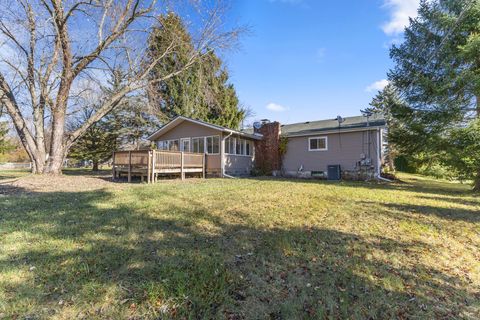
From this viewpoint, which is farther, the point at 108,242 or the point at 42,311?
the point at 108,242

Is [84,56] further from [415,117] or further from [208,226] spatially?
[415,117]

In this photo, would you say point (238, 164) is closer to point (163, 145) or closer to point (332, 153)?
point (332, 153)

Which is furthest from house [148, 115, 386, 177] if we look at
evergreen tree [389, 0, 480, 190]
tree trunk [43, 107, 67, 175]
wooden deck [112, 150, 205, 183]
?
tree trunk [43, 107, 67, 175]

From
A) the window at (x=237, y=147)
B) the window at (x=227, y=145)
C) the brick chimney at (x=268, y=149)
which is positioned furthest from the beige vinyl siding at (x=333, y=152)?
the window at (x=227, y=145)

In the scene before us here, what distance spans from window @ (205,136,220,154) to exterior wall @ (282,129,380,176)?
4.29m

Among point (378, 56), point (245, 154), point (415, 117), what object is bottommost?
point (245, 154)

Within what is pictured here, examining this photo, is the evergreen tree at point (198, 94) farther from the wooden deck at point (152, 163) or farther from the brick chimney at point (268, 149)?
the wooden deck at point (152, 163)

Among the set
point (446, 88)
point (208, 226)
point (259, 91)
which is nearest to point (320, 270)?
point (208, 226)

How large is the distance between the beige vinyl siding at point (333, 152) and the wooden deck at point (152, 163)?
5.86 meters

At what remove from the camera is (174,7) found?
467 inches

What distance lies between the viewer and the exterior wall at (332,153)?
12625mm

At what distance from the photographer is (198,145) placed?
51.0 ft

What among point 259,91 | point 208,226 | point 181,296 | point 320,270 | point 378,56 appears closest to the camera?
point 181,296

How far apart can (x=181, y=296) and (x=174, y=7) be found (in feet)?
43.1
